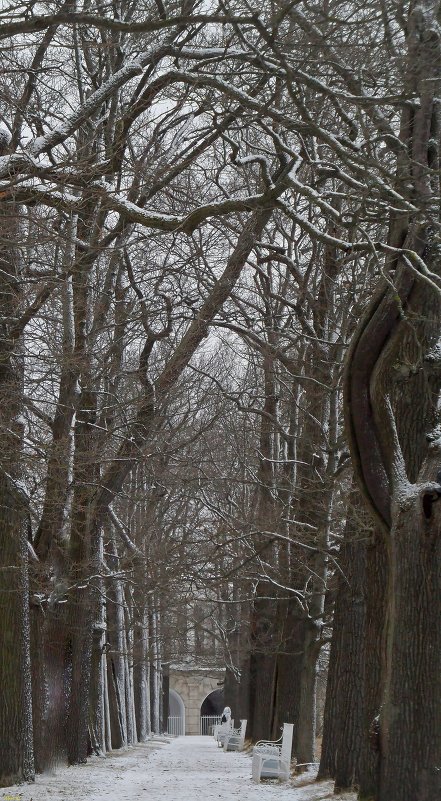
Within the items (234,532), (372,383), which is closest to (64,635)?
(234,532)

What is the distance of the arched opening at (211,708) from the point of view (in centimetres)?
7944

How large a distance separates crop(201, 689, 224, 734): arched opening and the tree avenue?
5473 cm

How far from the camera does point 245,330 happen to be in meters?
16.2

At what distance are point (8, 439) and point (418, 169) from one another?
584 centimetres

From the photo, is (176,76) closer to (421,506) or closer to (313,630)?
(421,506)

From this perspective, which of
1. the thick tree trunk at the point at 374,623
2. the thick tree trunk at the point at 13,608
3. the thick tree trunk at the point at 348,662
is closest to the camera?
the thick tree trunk at the point at 374,623

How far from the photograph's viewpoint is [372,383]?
9039mm

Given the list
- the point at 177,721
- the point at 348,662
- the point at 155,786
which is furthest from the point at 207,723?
the point at 348,662

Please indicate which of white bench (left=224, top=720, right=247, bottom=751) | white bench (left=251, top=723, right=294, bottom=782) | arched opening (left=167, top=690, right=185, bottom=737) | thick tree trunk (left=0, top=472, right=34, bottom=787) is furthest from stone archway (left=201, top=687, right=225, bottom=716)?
thick tree trunk (left=0, top=472, right=34, bottom=787)

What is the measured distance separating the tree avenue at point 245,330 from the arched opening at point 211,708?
180ft

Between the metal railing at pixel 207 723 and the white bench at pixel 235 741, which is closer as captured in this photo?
the white bench at pixel 235 741

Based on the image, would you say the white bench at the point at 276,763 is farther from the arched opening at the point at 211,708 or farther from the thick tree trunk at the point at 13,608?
the arched opening at the point at 211,708

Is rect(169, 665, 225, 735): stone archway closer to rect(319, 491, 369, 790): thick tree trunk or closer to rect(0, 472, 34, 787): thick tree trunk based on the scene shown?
rect(319, 491, 369, 790): thick tree trunk

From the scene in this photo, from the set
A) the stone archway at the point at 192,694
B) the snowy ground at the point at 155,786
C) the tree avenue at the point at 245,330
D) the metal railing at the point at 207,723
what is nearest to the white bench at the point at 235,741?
the tree avenue at the point at 245,330
